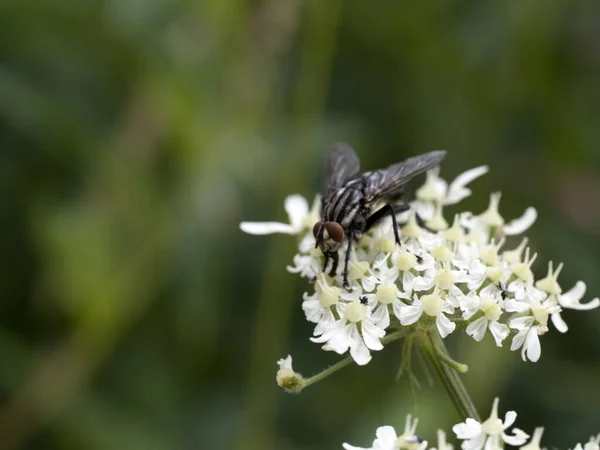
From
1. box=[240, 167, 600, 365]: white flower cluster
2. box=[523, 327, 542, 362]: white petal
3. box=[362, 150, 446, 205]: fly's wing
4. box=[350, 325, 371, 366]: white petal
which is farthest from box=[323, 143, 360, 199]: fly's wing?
box=[523, 327, 542, 362]: white petal

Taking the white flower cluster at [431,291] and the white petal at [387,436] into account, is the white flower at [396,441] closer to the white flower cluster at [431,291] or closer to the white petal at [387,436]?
the white petal at [387,436]

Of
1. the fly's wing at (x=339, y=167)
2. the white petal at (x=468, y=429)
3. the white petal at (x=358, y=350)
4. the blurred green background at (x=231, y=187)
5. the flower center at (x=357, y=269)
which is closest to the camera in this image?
the white petal at (x=468, y=429)

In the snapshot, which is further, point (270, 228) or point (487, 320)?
point (270, 228)

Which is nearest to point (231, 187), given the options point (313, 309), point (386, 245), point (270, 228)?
point (270, 228)

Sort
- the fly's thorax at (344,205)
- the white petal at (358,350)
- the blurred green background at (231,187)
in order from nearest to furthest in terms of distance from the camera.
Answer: the white petal at (358,350) < the fly's thorax at (344,205) < the blurred green background at (231,187)

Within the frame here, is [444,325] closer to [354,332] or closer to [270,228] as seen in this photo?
[354,332]

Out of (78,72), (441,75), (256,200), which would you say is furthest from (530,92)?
(78,72)

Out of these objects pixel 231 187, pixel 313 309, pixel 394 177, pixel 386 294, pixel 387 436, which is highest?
pixel 394 177

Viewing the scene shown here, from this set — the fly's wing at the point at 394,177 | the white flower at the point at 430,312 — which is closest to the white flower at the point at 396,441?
the white flower at the point at 430,312
